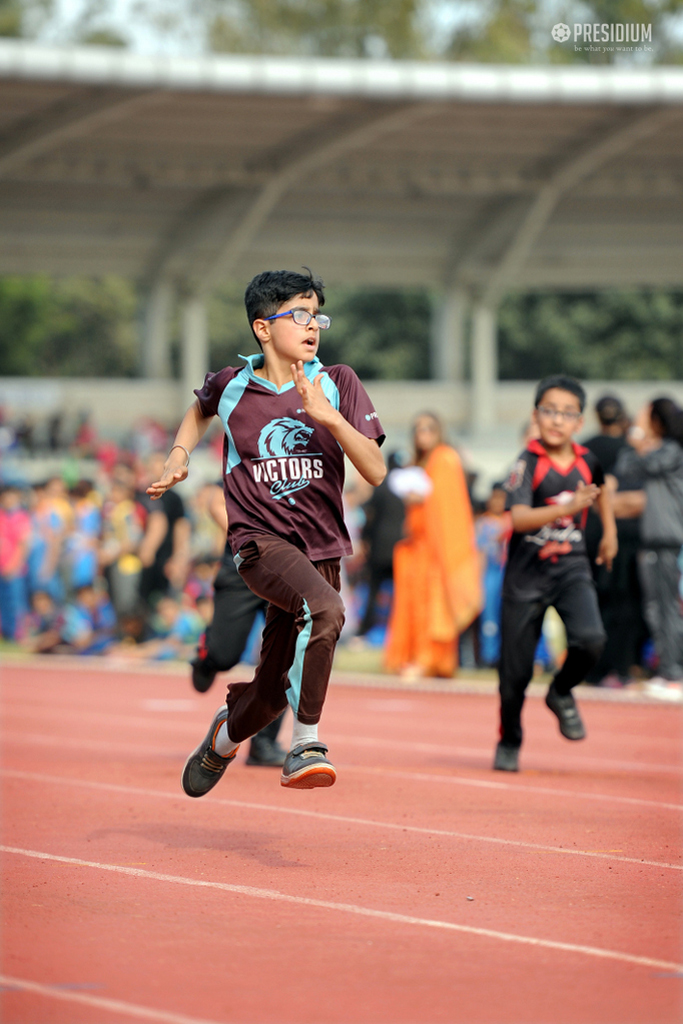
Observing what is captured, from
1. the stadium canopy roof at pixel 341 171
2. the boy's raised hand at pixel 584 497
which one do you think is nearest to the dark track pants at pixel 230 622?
the boy's raised hand at pixel 584 497

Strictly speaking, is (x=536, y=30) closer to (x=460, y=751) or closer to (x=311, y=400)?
(x=460, y=751)

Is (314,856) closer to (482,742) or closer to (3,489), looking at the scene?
(482,742)

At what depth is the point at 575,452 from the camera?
811 cm

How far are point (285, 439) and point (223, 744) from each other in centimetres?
120

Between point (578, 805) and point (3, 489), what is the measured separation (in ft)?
46.3

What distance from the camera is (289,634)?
217 inches

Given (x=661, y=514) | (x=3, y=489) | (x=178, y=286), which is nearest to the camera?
(x=661, y=514)

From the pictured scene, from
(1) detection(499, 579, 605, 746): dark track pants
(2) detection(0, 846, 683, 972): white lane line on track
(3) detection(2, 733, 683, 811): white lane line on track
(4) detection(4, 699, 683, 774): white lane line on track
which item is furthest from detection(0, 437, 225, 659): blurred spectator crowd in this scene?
(2) detection(0, 846, 683, 972): white lane line on track

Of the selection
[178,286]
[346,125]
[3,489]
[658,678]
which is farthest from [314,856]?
[178,286]

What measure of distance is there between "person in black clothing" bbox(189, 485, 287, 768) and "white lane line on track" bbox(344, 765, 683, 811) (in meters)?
0.56

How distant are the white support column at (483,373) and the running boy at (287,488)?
95.6 ft

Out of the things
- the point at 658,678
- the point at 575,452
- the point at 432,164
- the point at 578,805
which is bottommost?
the point at 658,678

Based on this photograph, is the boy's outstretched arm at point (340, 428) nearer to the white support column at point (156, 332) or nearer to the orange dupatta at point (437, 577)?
the orange dupatta at point (437, 577)

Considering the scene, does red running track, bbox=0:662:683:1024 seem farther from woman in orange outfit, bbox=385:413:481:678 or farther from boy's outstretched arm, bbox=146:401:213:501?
woman in orange outfit, bbox=385:413:481:678
